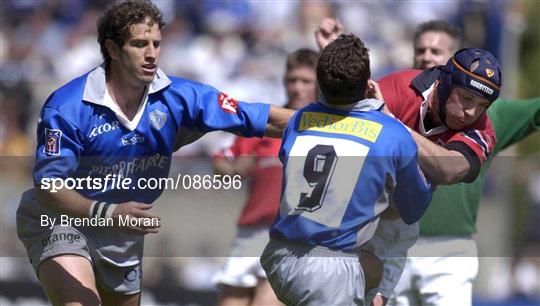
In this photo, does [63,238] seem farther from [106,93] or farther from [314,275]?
[314,275]

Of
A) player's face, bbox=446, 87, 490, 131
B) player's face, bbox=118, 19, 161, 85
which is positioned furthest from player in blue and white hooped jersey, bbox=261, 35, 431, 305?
player's face, bbox=118, 19, 161, 85

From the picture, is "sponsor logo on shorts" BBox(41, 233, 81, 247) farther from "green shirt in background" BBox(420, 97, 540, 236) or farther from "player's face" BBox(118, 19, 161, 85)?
"green shirt in background" BBox(420, 97, 540, 236)

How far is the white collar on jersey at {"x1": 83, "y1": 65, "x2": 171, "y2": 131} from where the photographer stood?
16.5ft

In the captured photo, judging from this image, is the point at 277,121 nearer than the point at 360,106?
No

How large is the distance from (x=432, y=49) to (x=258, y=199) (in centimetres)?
156

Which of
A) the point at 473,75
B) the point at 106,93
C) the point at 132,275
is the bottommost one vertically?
the point at 132,275

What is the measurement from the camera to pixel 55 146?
4.89m

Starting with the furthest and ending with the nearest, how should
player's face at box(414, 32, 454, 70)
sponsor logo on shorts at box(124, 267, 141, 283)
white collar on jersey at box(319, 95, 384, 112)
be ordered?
player's face at box(414, 32, 454, 70) → sponsor logo on shorts at box(124, 267, 141, 283) → white collar on jersey at box(319, 95, 384, 112)

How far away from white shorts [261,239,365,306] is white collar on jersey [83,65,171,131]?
0.97 meters

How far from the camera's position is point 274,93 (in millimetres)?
11734

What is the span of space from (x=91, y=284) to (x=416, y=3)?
8.19m

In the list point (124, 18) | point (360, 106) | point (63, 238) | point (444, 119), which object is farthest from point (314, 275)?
point (124, 18)

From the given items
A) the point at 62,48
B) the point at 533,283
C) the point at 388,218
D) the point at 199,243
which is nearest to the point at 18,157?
the point at 62,48

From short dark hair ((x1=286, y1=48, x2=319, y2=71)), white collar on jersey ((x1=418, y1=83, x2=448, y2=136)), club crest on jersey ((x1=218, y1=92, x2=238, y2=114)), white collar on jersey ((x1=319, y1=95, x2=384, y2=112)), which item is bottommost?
short dark hair ((x1=286, y1=48, x2=319, y2=71))
